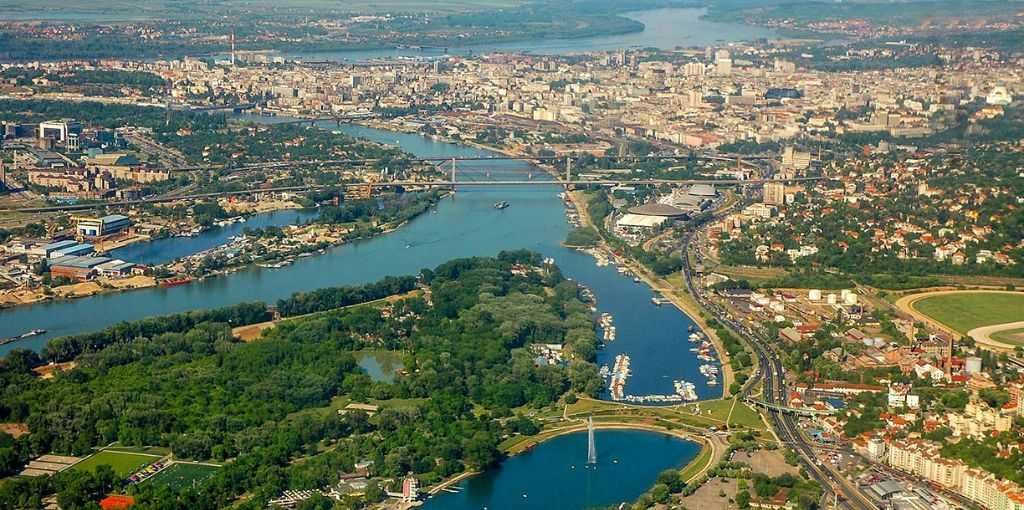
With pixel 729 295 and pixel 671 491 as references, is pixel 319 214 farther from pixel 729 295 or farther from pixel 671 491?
pixel 671 491

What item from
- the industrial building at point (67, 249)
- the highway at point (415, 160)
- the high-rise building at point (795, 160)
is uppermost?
the high-rise building at point (795, 160)

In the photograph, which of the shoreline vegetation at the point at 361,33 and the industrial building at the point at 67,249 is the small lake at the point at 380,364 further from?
the shoreline vegetation at the point at 361,33

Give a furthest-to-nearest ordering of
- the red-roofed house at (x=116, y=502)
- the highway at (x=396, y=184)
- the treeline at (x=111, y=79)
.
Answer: the treeline at (x=111, y=79)
the highway at (x=396, y=184)
the red-roofed house at (x=116, y=502)

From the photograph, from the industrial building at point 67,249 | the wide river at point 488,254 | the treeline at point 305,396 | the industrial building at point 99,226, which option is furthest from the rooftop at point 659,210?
the industrial building at point 67,249

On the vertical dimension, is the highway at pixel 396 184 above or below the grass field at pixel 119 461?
above

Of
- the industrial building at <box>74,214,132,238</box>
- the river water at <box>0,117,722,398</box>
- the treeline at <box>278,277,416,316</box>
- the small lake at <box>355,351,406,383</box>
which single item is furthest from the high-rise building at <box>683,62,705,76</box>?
the small lake at <box>355,351,406,383</box>

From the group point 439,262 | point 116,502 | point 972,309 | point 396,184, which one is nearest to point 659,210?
point 439,262

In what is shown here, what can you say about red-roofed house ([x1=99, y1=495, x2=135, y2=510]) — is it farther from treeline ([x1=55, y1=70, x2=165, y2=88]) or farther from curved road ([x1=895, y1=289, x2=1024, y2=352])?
treeline ([x1=55, y1=70, x2=165, y2=88])

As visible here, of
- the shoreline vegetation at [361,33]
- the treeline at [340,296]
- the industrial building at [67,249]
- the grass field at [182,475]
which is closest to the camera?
the grass field at [182,475]
